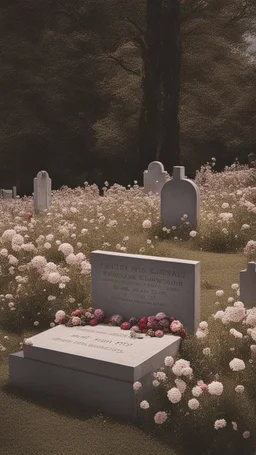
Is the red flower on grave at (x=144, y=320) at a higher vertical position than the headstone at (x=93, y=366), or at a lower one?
higher

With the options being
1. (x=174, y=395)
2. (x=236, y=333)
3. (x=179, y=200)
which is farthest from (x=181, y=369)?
(x=179, y=200)

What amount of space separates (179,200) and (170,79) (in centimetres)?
832

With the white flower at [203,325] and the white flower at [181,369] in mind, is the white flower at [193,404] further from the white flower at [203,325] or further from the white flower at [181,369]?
the white flower at [203,325]

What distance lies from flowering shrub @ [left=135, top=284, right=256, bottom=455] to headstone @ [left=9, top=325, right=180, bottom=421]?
14 centimetres

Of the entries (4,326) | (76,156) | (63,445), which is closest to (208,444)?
(63,445)

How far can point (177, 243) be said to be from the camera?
1138 centimetres

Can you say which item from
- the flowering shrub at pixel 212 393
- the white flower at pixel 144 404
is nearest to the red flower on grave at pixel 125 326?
the flowering shrub at pixel 212 393

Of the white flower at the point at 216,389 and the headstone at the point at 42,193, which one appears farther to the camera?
the headstone at the point at 42,193

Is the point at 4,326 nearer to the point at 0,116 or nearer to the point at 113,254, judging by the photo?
the point at 113,254

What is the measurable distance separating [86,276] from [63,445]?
325cm

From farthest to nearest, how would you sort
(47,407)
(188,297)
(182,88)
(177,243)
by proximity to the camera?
(182,88)
(177,243)
(188,297)
(47,407)

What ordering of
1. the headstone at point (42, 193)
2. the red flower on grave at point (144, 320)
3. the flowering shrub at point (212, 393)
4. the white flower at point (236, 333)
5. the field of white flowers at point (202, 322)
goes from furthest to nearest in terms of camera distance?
the headstone at point (42, 193)
the red flower on grave at point (144, 320)
the white flower at point (236, 333)
the field of white flowers at point (202, 322)
the flowering shrub at point (212, 393)

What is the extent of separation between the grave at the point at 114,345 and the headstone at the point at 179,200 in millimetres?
5217

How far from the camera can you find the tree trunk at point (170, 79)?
18.5 metres
